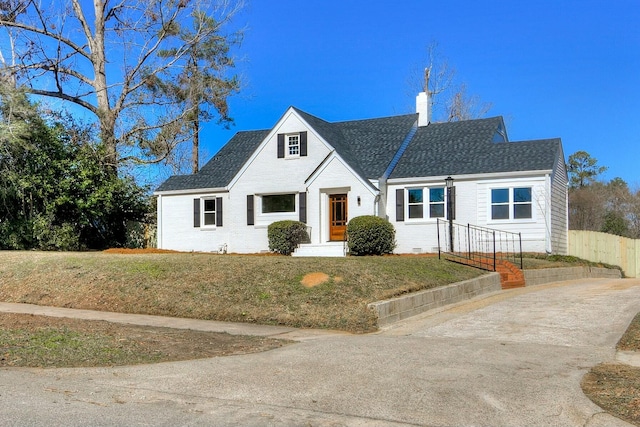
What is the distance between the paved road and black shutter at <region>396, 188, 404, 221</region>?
13390 millimetres

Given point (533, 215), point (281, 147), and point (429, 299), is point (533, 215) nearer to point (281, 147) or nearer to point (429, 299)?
point (281, 147)

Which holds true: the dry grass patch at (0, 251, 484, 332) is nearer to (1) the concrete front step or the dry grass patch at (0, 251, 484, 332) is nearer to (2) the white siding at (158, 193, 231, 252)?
(1) the concrete front step

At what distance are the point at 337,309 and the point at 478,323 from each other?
100 inches

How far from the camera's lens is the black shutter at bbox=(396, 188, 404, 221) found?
22.5 meters

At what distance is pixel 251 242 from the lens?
24.2m

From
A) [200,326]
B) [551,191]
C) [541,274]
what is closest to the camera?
[200,326]

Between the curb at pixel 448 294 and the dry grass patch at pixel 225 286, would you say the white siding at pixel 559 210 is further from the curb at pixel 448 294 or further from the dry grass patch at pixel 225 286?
the dry grass patch at pixel 225 286

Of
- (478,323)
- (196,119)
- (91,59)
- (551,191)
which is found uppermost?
(91,59)

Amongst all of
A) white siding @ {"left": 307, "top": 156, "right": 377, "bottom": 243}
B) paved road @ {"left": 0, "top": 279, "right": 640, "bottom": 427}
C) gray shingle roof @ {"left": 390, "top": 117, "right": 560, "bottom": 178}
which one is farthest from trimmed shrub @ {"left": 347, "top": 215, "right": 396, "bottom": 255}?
paved road @ {"left": 0, "top": 279, "right": 640, "bottom": 427}

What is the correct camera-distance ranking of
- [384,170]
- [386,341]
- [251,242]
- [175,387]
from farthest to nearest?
[251,242], [384,170], [386,341], [175,387]

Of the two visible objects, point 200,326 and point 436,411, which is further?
point 200,326

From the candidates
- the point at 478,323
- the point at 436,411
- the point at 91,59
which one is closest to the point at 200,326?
the point at 478,323

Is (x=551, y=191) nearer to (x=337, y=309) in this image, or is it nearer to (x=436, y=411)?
(x=337, y=309)

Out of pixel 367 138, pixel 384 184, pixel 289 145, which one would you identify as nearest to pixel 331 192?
pixel 384 184
